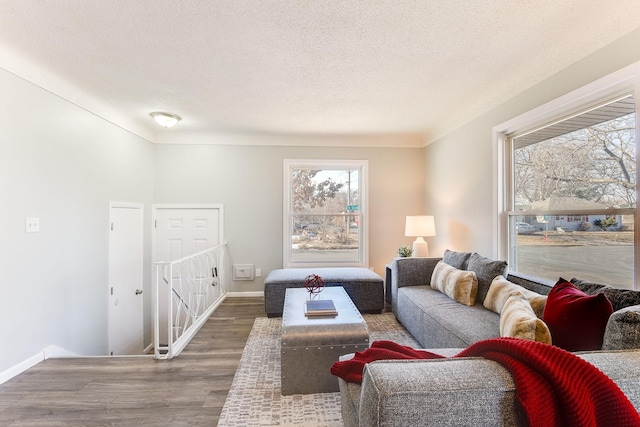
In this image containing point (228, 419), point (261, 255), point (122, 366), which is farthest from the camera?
point (261, 255)

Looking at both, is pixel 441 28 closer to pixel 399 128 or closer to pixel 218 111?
pixel 399 128

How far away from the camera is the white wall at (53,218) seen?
7.19 feet

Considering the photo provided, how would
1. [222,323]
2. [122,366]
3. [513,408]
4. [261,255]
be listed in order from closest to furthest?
[513,408] < [122,366] < [222,323] < [261,255]

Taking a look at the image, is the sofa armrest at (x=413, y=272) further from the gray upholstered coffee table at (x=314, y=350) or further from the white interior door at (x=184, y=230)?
the white interior door at (x=184, y=230)

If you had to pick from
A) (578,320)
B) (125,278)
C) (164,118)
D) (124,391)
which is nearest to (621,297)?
(578,320)

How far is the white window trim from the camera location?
1811 mm

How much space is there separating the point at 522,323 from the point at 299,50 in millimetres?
2312

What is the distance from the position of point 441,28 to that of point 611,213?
5.67 feet

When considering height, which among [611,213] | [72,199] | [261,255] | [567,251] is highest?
[72,199]

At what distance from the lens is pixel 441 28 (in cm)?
195

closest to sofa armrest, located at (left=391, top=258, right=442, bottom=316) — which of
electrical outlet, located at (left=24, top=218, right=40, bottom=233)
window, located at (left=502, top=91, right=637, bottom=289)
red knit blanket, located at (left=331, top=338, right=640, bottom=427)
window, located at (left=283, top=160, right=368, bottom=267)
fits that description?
window, located at (left=502, top=91, right=637, bottom=289)

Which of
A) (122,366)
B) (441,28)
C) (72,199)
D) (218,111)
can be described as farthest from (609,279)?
(72,199)

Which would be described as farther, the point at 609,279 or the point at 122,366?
the point at 122,366

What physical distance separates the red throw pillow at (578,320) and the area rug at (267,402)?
4.21ft
